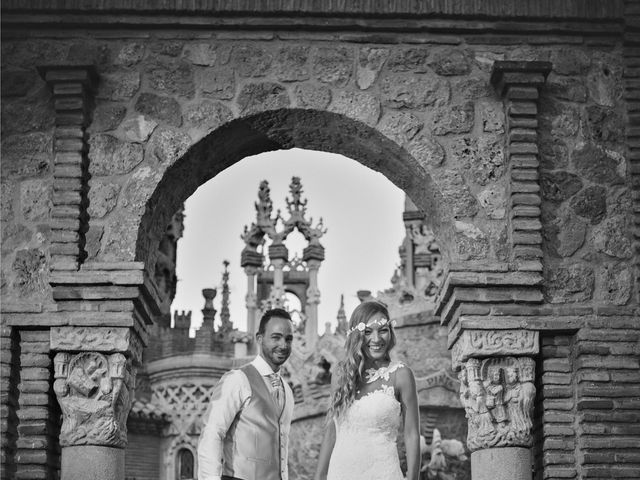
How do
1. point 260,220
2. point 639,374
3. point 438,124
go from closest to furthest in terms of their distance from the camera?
point 639,374
point 438,124
point 260,220

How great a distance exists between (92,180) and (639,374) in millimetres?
3675

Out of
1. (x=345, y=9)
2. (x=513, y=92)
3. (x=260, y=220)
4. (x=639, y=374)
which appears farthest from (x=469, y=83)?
(x=260, y=220)

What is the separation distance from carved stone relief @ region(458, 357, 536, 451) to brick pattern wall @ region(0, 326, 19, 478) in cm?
281

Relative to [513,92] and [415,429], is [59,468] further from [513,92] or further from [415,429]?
[513,92]

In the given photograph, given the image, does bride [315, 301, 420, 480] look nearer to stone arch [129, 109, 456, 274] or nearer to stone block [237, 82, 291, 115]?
stone arch [129, 109, 456, 274]

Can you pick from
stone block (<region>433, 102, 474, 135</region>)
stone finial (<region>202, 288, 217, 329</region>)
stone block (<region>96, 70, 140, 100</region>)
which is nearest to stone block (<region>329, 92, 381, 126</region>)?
stone block (<region>433, 102, 474, 135</region>)

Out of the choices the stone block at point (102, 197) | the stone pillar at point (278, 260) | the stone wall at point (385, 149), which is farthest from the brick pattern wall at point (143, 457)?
the stone block at point (102, 197)

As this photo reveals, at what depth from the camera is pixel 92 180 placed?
785 centimetres

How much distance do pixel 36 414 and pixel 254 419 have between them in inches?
81.9

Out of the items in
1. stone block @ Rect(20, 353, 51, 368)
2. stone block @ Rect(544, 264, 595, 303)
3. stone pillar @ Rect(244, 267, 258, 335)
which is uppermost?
stone pillar @ Rect(244, 267, 258, 335)

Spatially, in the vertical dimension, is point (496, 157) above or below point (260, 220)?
below

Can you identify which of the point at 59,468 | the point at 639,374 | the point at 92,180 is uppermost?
the point at 92,180

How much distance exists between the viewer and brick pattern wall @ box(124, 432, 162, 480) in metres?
23.5

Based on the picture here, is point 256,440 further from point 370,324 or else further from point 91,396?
point 91,396
